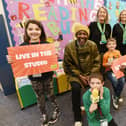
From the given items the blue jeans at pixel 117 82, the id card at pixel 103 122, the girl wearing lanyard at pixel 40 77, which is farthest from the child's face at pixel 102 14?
the id card at pixel 103 122

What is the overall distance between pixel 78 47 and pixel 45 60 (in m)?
0.43

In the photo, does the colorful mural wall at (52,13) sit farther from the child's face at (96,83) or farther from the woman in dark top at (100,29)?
the child's face at (96,83)

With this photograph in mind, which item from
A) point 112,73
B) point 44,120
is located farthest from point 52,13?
point 44,120

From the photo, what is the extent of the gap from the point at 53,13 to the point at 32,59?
882 mm

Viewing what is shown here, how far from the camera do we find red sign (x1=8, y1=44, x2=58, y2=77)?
1145 millimetres

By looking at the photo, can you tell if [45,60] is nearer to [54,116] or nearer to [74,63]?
[74,63]

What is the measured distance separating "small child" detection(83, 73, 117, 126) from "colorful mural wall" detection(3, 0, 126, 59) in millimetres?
1003

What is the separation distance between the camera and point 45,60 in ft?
4.01

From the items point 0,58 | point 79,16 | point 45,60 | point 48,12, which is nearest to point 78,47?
point 45,60

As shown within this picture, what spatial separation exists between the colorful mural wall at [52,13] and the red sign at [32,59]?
0.53 metres

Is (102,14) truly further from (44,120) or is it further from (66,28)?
(44,120)

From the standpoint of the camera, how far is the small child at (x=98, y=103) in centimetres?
102

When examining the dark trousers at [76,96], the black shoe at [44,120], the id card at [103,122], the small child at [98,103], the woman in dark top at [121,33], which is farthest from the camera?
the woman in dark top at [121,33]

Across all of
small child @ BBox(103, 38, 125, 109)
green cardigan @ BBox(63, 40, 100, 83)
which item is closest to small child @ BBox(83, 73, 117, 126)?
green cardigan @ BBox(63, 40, 100, 83)
